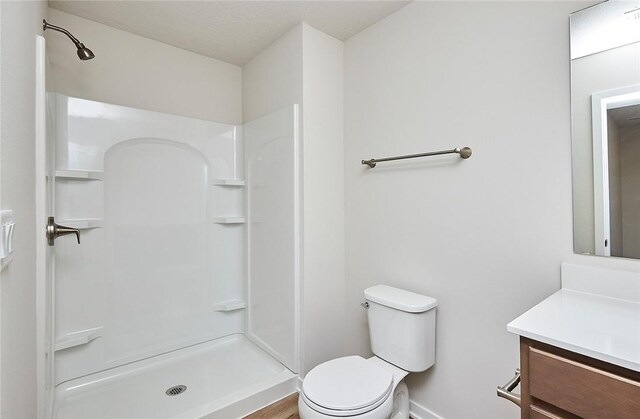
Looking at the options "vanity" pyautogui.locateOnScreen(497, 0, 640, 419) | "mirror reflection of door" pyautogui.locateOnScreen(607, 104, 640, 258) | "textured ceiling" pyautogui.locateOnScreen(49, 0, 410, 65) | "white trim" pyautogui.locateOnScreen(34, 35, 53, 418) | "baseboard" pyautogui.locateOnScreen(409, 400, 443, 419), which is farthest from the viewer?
"textured ceiling" pyautogui.locateOnScreen(49, 0, 410, 65)

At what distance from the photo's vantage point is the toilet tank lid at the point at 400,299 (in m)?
1.52

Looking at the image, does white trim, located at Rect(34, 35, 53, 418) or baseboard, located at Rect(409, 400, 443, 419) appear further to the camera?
baseboard, located at Rect(409, 400, 443, 419)

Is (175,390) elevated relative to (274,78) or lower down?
lower down

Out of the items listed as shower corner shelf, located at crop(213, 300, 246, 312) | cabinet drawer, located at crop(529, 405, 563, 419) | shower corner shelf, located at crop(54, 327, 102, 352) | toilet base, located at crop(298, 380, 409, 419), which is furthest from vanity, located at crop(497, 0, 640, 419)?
shower corner shelf, located at crop(54, 327, 102, 352)

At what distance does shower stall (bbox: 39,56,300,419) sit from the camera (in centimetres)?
183

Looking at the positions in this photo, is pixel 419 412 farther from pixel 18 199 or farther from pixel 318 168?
pixel 18 199

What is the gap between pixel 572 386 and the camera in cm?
77

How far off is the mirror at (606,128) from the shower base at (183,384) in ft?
5.70

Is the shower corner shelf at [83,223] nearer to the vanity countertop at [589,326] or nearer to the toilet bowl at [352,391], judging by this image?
the toilet bowl at [352,391]

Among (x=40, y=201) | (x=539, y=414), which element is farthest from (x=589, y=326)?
(x=40, y=201)

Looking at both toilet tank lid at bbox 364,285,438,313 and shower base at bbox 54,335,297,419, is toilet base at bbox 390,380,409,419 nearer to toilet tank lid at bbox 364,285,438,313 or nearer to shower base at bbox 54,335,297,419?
toilet tank lid at bbox 364,285,438,313

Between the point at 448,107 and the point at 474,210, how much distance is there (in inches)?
20.8

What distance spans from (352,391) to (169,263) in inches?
61.8

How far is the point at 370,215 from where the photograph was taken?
1.98 m
